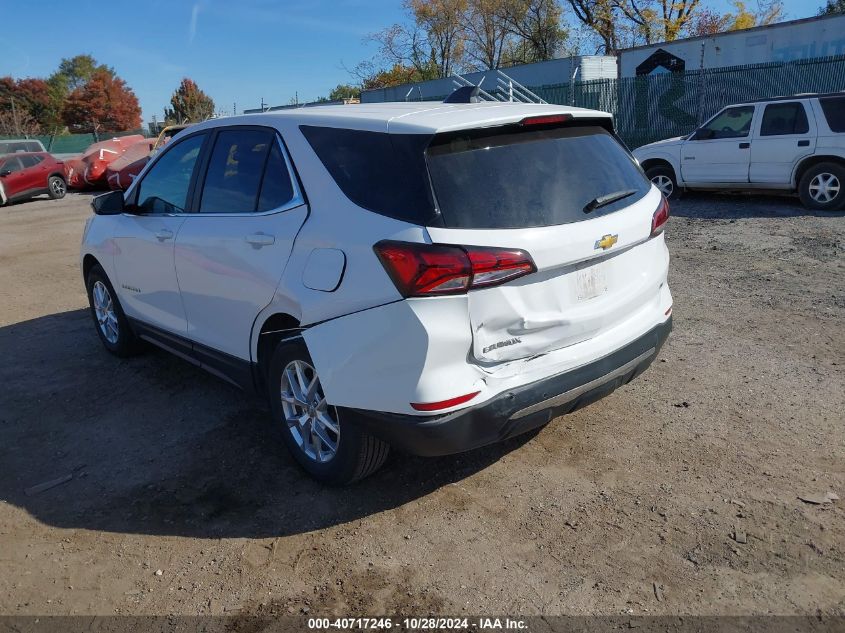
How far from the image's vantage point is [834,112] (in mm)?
10914

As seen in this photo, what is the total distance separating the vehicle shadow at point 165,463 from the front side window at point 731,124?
9.77 metres

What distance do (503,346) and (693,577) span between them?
3.90 ft

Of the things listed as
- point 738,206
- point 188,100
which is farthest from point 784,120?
point 188,100

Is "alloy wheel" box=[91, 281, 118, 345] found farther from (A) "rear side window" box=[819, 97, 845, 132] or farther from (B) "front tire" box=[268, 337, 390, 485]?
(A) "rear side window" box=[819, 97, 845, 132]

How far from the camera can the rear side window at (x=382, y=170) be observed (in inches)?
121

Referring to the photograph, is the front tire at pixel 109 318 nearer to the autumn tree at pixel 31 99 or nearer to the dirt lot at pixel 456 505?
the dirt lot at pixel 456 505

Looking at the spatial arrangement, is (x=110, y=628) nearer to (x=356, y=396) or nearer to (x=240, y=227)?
(x=356, y=396)

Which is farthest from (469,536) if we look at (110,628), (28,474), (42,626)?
(28,474)

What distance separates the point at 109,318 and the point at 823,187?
1014 cm

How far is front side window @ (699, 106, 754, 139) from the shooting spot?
11.8m

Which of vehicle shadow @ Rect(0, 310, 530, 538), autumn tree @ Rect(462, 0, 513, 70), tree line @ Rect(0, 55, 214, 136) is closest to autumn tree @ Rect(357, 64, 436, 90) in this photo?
autumn tree @ Rect(462, 0, 513, 70)

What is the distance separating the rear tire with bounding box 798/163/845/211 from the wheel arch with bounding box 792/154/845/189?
0.17 ft

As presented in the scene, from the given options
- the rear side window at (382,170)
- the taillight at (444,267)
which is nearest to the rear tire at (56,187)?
the rear side window at (382,170)

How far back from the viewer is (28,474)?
405cm
